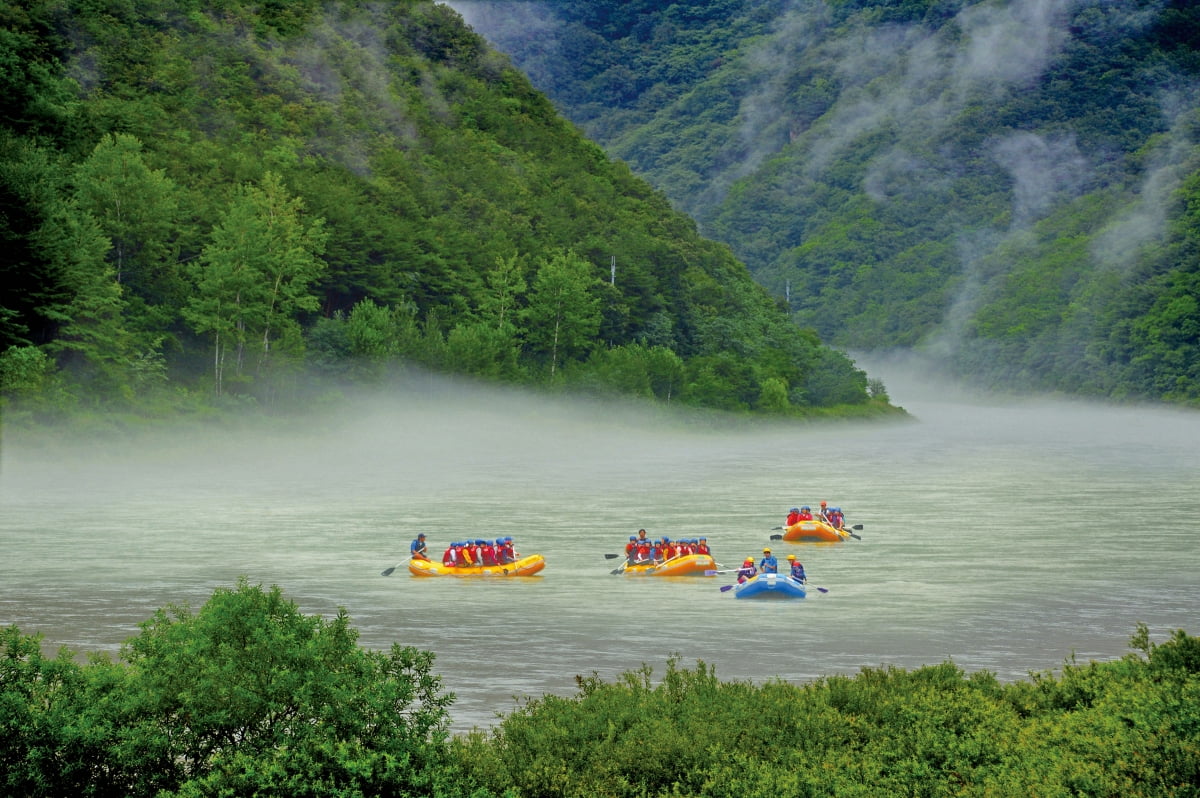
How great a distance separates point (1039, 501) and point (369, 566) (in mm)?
41347

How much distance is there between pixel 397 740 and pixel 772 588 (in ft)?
89.0

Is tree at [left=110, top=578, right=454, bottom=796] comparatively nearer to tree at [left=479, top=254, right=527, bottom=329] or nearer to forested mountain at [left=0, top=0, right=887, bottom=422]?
forested mountain at [left=0, top=0, right=887, bottom=422]

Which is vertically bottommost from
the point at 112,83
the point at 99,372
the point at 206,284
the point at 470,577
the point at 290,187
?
the point at 470,577

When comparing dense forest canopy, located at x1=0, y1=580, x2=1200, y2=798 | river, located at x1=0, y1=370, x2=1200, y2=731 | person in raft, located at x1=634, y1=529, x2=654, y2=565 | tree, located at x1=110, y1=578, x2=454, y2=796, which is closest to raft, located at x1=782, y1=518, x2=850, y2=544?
river, located at x1=0, y1=370, x2=1200, y2=731

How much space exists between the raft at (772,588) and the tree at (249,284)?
69597mm

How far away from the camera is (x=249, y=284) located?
106438 millimetres

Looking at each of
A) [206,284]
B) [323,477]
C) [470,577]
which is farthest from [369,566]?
[206,284]

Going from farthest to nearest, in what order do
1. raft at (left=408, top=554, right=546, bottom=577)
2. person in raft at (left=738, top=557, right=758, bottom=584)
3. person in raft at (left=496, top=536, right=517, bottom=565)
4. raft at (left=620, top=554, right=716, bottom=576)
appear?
raft at (left=620, top=554, right=716, bottom=576) < person in raft at (left=496, top=536, right=517, bottom=565) < raft at (left=408, top=554, right=546, bottom=577) < person in raft at (left=738, top=557, right=758, bottom=584)

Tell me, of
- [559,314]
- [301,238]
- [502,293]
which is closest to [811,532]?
[301,238]

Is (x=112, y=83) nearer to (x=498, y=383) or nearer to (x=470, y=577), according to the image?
(x=498, y=383)

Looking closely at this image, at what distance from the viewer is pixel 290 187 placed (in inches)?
5295

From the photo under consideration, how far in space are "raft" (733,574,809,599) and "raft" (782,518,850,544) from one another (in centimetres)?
1549

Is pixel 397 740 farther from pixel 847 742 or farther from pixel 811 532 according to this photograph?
pixel 811 532

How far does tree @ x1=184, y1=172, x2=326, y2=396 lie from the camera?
10525 centimetres
